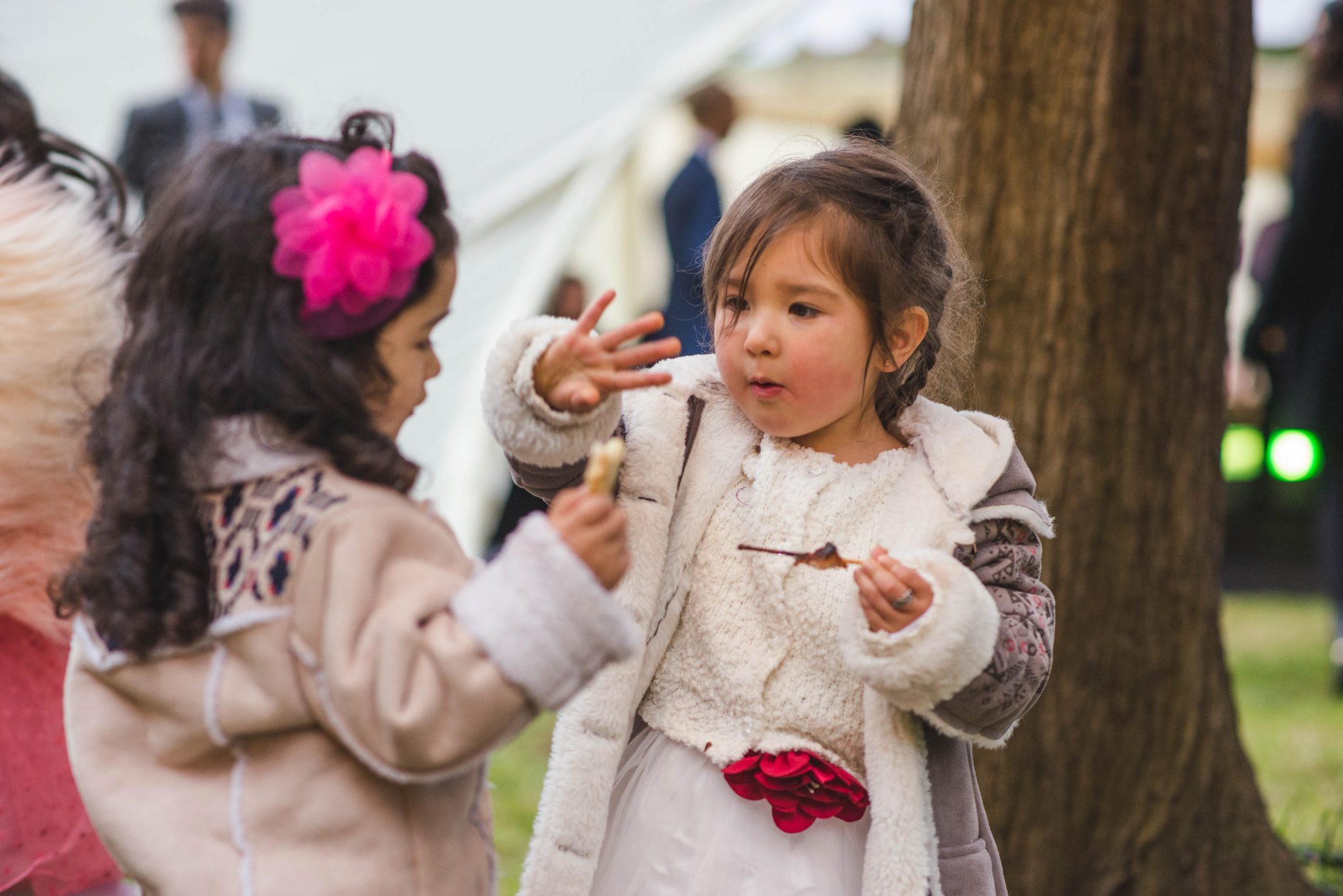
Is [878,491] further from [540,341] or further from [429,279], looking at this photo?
[429,279]

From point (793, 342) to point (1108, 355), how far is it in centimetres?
120

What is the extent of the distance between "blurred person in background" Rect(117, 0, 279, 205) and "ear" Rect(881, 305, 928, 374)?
429 cm

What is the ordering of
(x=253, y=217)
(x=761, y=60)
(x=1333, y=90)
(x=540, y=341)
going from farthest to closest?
1. (x=761, y=60)
2. (x=1333, y=90)
3. (x=540, y=341)
4. (x=253, y=217)

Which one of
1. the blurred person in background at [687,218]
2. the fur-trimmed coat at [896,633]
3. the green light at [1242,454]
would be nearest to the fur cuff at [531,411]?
the fur-trimmed coat at [896,633]

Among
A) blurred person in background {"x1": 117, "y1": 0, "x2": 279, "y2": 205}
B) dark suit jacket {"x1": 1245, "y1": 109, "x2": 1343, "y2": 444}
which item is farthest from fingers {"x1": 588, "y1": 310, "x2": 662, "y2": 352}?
blurred person in background {"x1": 117, "y1": 0, "x2": 279, "y2": 205}

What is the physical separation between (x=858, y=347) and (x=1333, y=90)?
13.2 ft

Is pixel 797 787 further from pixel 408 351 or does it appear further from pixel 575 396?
pixel 408 351

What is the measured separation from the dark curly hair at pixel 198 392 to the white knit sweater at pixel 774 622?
0.54 m

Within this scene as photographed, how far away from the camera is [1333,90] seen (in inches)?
199

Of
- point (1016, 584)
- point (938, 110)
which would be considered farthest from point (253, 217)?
point (938, 110)

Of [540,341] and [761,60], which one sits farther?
[761,60]

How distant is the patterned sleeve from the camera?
1.75 meters

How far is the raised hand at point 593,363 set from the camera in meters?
1.66

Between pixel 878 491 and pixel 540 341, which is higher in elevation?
pixel 540 341
